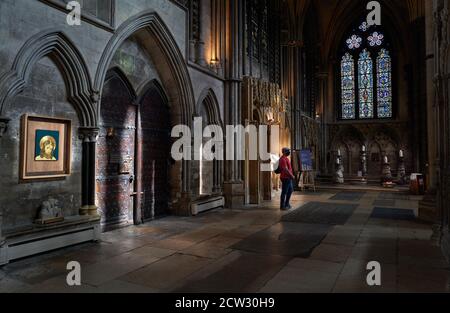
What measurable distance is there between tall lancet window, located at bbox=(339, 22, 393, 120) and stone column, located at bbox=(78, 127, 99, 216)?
70.5ft

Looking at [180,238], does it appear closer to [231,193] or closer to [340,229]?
[340,229]

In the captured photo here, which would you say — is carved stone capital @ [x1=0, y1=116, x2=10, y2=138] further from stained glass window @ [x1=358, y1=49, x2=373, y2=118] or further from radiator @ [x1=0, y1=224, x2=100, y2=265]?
stained glass window @ [x1=358, y1=49, x2=373, y2=118]

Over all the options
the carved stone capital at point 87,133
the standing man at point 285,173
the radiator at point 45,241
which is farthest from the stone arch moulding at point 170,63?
the radiator at point 45,241

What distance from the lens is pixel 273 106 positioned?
12.3 m

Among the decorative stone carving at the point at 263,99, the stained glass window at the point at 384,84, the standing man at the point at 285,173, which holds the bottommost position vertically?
the standing man at the point at 285,173

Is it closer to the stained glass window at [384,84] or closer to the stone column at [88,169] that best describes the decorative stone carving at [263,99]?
the stone column at [88,169]

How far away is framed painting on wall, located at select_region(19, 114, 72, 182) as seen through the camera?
15.2 feet

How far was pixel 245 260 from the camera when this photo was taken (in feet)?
14.2

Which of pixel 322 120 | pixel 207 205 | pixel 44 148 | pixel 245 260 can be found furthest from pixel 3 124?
pixel 322 120

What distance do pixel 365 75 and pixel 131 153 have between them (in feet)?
69.7

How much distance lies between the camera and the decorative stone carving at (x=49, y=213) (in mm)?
4723

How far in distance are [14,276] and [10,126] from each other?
200cm

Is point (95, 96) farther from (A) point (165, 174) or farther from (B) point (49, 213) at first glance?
(A) point (165, 174)

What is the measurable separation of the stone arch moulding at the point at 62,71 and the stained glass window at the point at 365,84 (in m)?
21.7
